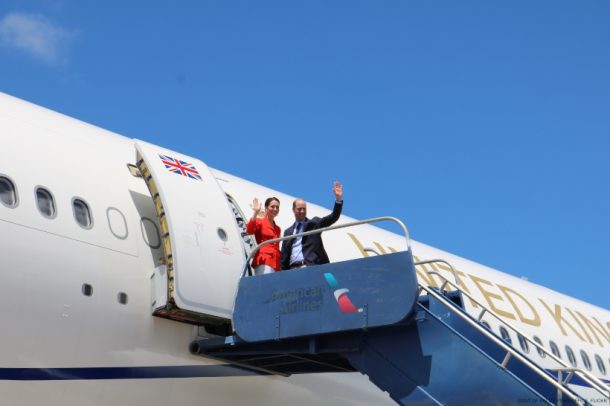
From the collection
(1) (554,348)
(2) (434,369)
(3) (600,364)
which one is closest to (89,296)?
(2) (434,369)

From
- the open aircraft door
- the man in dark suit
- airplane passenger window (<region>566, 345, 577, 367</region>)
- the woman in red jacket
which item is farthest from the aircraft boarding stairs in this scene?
airplane passenger window (<region>566, 345, 577, 367</region>)

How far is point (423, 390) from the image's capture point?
940 centimetres

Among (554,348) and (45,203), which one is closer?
(45,203)

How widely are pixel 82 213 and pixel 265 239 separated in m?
2.36

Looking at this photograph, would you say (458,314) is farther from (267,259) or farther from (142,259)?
(142,259)

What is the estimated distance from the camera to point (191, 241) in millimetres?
10555

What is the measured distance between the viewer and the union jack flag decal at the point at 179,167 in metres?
11.4

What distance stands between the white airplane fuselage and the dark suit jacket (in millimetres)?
1464

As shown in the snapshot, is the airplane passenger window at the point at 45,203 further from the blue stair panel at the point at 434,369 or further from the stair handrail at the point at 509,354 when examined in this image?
the stair handrail at the point at 509,354

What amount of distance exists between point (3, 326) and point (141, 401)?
191 centimetres

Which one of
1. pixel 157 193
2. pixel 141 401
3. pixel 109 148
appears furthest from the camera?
pixel 109 148

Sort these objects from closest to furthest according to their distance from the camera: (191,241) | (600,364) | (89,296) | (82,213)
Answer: (89,296) < (82,213) < (191,241) < (600,364)

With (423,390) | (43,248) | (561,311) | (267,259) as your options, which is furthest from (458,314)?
(561,311)

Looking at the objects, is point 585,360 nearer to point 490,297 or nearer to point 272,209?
point 490,297
